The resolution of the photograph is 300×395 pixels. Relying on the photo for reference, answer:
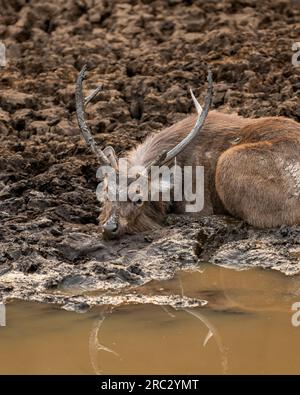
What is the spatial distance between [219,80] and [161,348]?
7.01 m

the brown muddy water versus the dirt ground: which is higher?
the dirt ground

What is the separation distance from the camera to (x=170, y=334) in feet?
22.7

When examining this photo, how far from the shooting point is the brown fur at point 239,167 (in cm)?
925

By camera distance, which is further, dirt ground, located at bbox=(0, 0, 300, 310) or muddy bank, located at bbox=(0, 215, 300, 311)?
dirt ground, located at bbox=(0, 0, 300, 310)

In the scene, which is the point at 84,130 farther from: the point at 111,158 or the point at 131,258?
the point at 131,258

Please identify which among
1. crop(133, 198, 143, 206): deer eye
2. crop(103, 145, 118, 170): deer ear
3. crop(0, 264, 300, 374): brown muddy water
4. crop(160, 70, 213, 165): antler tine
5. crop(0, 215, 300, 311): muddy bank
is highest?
crop(160, 70, 213, 165): antler tine

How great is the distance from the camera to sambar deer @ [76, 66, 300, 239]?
9.24 meters

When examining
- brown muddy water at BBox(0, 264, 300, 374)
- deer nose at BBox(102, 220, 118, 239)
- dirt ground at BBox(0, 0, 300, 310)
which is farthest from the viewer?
deer nose at BBox(102, 220, 118, 239)

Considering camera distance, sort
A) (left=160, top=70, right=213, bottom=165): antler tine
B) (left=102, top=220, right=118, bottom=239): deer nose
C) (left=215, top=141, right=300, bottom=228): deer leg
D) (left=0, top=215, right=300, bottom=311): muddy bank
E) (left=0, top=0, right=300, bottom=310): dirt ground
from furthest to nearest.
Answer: (left=160, top=70, right=213, bottom=165): antler tine
(left=215, top=141, right=300, bottom=228): deer leg
(left=102, top=220, right=118, bottom=239): deer nose
(left=0, top=0, right=300, bottom=310): dirt ground
(left=0, top=215, right=300, bottom=311): muddy bank

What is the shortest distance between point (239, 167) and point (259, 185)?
27 centimetres

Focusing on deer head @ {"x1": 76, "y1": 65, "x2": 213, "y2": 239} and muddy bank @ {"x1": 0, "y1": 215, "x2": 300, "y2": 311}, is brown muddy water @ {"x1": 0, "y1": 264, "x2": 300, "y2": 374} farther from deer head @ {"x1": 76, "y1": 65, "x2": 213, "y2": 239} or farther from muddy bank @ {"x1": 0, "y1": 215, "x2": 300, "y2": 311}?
deer head @ {"x1": 76, "y1": 65, "x2": 213, "y2": 239}

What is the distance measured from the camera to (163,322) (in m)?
7.16

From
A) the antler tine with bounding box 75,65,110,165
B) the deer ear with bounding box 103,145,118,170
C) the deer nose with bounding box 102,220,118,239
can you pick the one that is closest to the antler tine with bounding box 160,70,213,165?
the deer ear with bounding box 103,145,118,170

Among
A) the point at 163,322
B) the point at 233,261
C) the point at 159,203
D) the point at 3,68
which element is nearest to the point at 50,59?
the point at 3,68
